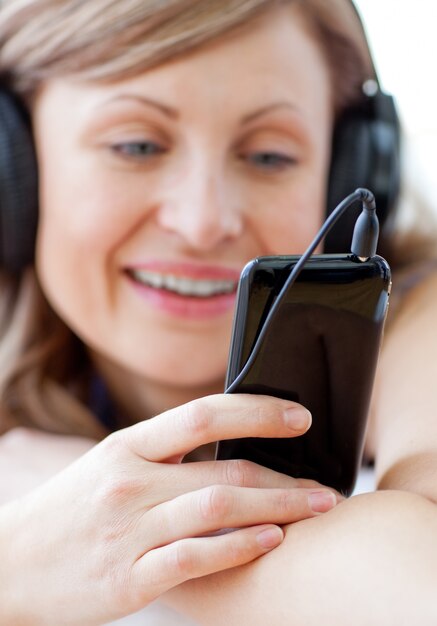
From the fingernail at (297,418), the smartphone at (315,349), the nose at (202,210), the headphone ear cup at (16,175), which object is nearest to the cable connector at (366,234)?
the smartphone at (315,349)

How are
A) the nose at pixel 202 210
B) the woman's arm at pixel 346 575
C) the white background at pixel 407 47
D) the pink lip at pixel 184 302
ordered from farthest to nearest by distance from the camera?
1. the white background at pixel 407 47
2. the pink lip at pixel 184 302
3. the nose at pixel 202 210
4. the woman's arm at pixel 346 575

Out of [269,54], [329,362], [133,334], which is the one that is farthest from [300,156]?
[329,362]

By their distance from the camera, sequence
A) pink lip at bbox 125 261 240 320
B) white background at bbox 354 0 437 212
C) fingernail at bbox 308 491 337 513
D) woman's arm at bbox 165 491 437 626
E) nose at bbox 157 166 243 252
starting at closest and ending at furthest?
woman's arm at bbox 165 491 437 626
fingernail at bbox 308 491 337 513
nose at bbox 157 166 243 252
pink lip at bbox 125 261 240 320
white background at bbox 354 0 437 212

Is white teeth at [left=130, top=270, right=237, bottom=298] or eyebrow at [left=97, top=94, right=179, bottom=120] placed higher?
eyebrow at [left=97, top=94, right=179, bottom=120]

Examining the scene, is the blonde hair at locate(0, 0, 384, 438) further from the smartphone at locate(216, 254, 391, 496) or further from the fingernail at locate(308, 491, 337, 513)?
the fingernail at locate(308, 491, 337, 513)

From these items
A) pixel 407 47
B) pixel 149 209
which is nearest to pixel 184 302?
pixel 149 209

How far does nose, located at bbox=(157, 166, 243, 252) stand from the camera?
3.18ft

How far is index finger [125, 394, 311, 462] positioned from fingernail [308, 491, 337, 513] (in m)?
0.06

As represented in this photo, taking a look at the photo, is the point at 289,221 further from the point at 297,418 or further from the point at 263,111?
the point at 297,418

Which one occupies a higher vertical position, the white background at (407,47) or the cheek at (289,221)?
the white background at (407,47)

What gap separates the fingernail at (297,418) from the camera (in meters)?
0.63

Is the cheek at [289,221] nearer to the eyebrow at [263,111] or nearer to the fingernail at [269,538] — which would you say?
the eyebrow at [263,111]

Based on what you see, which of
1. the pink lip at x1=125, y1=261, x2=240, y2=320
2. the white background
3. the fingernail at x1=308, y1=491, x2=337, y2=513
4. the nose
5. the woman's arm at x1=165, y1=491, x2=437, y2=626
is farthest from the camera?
the white background

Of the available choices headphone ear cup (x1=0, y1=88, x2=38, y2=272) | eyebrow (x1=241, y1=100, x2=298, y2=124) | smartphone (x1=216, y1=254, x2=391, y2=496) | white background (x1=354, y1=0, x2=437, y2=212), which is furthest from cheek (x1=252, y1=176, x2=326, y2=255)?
white background (x1=354, y1=0, x2=437, y2=212)
